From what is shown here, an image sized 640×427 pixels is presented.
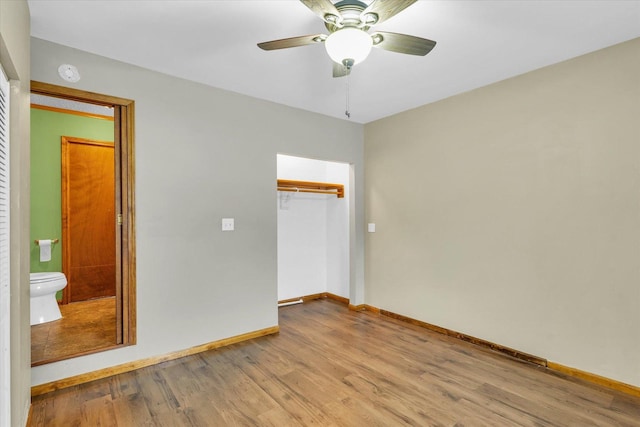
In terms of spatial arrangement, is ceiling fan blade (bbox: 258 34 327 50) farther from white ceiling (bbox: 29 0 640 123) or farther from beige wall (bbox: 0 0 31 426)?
beige wall (bbox: 0 0 31 426)

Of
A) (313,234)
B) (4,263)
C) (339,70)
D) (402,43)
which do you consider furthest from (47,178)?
(402,43)

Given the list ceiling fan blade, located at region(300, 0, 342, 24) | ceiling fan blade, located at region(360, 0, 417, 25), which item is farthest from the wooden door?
ceiling fan blade, located at region(360, 0, 417, 25)

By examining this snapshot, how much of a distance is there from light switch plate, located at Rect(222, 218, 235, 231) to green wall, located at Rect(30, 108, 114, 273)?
2471 mm

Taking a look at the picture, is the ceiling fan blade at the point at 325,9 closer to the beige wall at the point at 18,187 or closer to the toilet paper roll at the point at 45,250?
the beige wall at the point at 18,187

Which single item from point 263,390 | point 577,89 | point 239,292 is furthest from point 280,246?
point 577,89

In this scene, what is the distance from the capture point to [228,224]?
3184 mm

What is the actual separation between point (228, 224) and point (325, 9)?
6.92 ft

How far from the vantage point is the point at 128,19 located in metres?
2.10

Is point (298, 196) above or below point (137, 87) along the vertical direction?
below

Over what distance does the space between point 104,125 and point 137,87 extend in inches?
87.3

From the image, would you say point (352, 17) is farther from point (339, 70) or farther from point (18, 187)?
point (18, 187)

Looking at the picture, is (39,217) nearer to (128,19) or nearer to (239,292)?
(239,292)

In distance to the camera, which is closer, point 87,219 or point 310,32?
point 310,32

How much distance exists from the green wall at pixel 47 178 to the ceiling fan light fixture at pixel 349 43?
3992 millimetres
